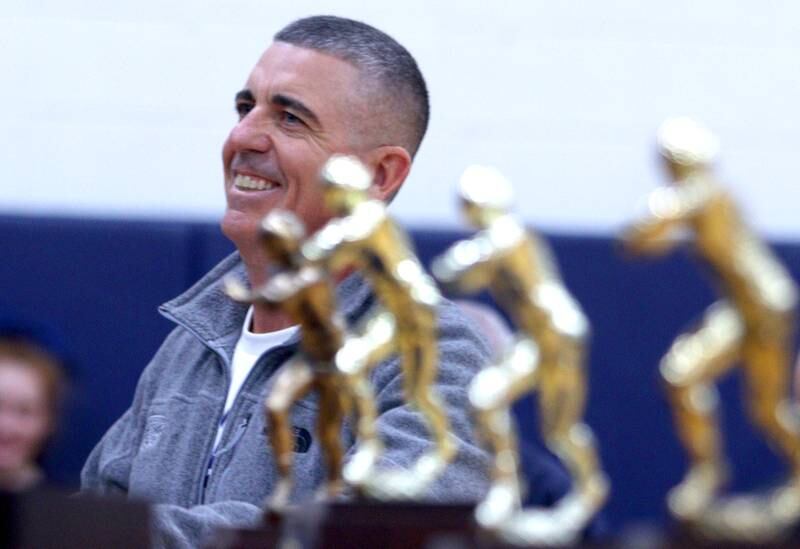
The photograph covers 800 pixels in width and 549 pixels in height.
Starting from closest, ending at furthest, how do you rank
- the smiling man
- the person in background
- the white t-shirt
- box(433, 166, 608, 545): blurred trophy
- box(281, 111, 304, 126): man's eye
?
box(433, 166, 608, 545): blurred trophy
the person in background
the smiling man
the white t-shirt
box(281, 111, 304, 126): man's eye

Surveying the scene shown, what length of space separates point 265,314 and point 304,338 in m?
0.75

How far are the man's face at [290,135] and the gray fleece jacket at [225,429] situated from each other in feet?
0.39

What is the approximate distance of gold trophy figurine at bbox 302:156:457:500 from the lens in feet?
4.57

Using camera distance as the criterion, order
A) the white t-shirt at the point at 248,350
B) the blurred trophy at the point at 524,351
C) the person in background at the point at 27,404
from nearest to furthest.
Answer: the blurred trophy at the point at 524,351 → the person in background at the point at 27,404 → the white t-shirt at the point at 248,350

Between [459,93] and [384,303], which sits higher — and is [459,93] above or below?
above

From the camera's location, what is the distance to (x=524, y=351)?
4.21 ft

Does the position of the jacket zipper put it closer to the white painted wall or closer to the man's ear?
the man's ear

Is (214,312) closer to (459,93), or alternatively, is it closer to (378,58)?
(378,58)

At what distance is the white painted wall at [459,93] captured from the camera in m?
3.15

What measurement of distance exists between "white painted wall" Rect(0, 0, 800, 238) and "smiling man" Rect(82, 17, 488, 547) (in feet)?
2.70

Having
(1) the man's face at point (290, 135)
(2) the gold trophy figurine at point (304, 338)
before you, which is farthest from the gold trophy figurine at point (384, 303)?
(1) the man's face at point (290, 135)

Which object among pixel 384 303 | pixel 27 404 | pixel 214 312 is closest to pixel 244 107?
pixel 214 312

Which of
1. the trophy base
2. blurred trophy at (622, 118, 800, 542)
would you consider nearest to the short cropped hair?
the trophy base

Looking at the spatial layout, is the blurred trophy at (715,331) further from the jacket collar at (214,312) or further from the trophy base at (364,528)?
the jacket collar at (214,312)
